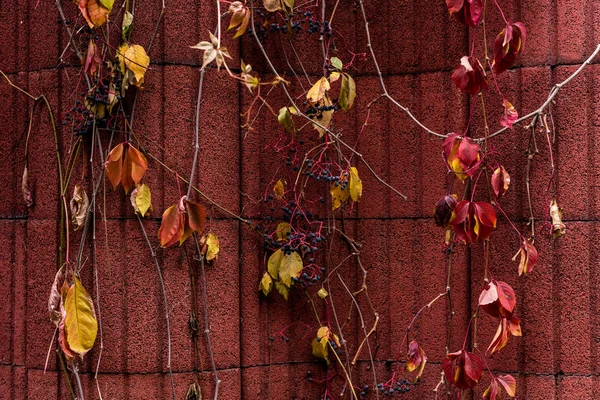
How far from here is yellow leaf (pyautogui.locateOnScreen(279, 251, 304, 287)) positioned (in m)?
2.65

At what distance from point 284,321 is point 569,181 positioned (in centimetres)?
103

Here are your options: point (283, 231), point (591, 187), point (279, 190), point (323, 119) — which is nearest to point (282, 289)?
point (283, 231)

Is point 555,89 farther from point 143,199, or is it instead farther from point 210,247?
point 143,199

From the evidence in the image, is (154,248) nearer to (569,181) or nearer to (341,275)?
(341,275)

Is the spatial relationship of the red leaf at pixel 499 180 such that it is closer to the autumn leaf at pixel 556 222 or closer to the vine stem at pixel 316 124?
the autumn leaf at pixel 556 222

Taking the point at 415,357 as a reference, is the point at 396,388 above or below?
below

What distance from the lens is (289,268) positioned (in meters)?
2.65

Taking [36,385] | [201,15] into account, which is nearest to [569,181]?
[201,15]

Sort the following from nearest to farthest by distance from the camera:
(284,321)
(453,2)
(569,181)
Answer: (453,2), (569,181), (284,321)

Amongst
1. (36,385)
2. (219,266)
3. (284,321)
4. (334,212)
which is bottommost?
(36,385)

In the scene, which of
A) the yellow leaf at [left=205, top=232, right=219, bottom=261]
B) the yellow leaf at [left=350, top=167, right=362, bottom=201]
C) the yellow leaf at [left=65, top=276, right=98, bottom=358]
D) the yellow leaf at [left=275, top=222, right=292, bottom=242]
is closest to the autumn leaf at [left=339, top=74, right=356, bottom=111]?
the yellow leaf at [left=350, top=167, right=362, bottom=201]

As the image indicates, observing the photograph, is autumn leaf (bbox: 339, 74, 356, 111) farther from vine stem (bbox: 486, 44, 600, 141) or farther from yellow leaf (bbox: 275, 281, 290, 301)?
yellow leaf (bbox: 275, 281, 290, 301)

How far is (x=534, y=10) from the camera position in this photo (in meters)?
2.65

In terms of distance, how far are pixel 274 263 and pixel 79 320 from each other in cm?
63
